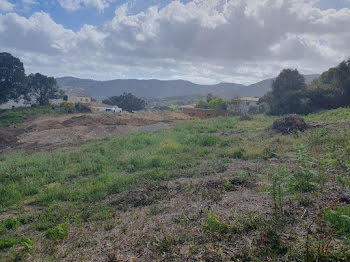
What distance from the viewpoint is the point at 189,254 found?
2914 mm

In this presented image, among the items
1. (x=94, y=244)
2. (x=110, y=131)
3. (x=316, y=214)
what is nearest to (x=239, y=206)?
(x=316, y=214)

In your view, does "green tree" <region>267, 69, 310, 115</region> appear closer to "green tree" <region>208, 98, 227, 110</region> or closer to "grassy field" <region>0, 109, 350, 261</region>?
"green tree" <region>208, 98, 227, 110</region>

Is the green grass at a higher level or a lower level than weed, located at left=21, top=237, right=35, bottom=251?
higher

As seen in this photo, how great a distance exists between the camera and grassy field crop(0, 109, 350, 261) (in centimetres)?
296

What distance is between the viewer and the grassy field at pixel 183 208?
2.96m

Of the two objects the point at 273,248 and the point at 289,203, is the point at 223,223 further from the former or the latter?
the point at 289,203

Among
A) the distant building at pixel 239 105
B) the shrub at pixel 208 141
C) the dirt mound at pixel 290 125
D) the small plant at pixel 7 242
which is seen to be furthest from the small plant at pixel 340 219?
the distant building at pixel 239 105

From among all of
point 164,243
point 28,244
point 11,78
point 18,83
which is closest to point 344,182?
point 164,243

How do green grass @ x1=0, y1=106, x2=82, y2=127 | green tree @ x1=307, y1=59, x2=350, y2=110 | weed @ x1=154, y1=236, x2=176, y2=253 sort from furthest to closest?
green grass @ x1=0, y1=106, x2=82, y2=127, green tree @ x1=307, y1=59, x2=350, y2=110, weed @ x1=154, y1=236, x2=176, y2=253

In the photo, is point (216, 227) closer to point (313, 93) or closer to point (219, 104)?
point (313, 93)

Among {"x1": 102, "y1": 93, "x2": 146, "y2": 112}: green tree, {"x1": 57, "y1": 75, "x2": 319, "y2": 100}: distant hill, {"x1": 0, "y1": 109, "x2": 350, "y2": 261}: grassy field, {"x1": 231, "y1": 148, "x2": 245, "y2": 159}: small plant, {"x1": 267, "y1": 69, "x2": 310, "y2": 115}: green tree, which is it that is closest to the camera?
{"x1": 0, "y1": 109, "x2": 350, "y2": 261}: grassy field

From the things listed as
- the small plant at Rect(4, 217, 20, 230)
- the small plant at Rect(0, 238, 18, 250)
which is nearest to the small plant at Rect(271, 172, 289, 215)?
the small plant at Rect(0, 238, 18, 250)

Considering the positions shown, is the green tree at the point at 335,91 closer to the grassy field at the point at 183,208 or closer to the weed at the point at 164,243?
the grassy field at the point at 183,208

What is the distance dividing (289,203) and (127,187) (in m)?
4.07
